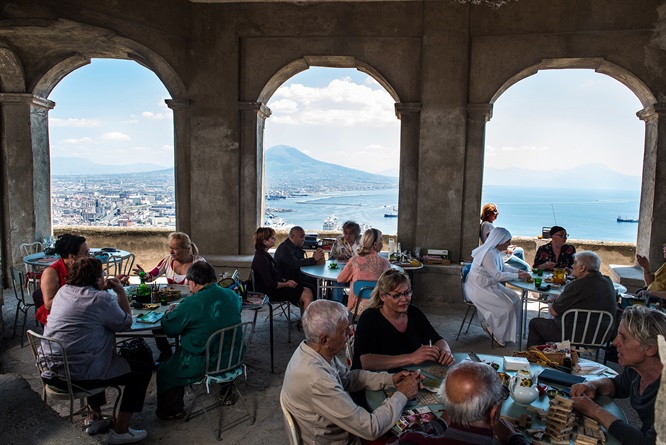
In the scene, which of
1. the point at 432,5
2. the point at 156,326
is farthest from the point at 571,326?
the point at 432,5

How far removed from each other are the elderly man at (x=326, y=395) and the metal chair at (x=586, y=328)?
2453 millimetres

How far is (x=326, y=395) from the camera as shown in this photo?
218 cm

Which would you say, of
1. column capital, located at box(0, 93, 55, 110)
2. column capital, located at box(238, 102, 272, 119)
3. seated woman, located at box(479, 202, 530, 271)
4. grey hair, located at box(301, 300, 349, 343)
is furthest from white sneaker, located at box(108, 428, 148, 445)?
column capital, located at box(0, 93, 55, 110)

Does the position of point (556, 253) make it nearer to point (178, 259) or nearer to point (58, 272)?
point (178, 259)

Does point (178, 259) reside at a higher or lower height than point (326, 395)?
higher

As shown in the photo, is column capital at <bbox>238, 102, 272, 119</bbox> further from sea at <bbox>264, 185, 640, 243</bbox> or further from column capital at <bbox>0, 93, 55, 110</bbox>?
column capital at <bbox>0, 93, 55, 110</bbox>

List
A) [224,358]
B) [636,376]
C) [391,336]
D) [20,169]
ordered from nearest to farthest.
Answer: [636,376] → [391,336] → [224,358] → [20,169]

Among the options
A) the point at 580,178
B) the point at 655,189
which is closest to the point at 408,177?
the point at 655,189

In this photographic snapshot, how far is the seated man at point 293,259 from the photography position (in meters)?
5.90

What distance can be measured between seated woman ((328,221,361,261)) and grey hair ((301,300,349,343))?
157 inches

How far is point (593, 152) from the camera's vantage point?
4294 centimetres

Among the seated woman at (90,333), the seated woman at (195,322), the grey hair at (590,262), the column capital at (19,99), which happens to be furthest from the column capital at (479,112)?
the column capital at (19,99)

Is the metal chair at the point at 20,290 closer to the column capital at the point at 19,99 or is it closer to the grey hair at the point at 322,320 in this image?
the column capital at the point at 19,99

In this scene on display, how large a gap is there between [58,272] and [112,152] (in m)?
20.1
